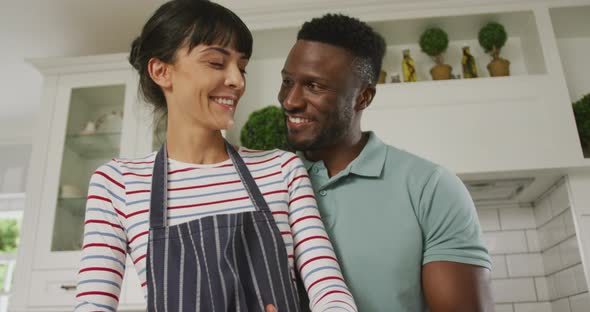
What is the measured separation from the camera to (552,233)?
234 cm

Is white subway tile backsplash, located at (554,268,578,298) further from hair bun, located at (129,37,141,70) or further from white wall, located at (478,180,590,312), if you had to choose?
hair bun, located at (129,37,141,70)

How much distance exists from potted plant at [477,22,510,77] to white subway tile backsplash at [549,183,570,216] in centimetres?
57

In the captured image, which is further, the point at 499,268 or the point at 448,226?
the point at 499,268

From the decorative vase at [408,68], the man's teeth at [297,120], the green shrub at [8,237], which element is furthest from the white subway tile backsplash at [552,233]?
the green shrub at [8,237]

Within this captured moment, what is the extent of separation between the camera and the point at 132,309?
2262 mm

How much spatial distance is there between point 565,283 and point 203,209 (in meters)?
1.96

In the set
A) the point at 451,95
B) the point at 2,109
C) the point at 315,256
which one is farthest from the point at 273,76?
the point at 2,109

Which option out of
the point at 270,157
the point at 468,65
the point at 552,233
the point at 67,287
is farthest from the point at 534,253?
the point at 67,287

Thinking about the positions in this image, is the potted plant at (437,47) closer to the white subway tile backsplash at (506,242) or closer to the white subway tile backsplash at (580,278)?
the white subway tile backsplash at (506,242)

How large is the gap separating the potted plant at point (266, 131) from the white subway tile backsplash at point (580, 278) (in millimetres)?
1301

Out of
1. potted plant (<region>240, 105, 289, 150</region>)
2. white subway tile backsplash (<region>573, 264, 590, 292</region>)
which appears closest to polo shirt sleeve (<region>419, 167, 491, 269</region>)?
potted plant (<region>240, 105, 289, 150</region>)

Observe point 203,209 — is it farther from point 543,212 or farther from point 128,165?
point 543,212

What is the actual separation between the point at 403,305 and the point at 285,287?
0.32 meters

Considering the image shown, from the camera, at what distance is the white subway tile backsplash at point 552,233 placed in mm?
2266
